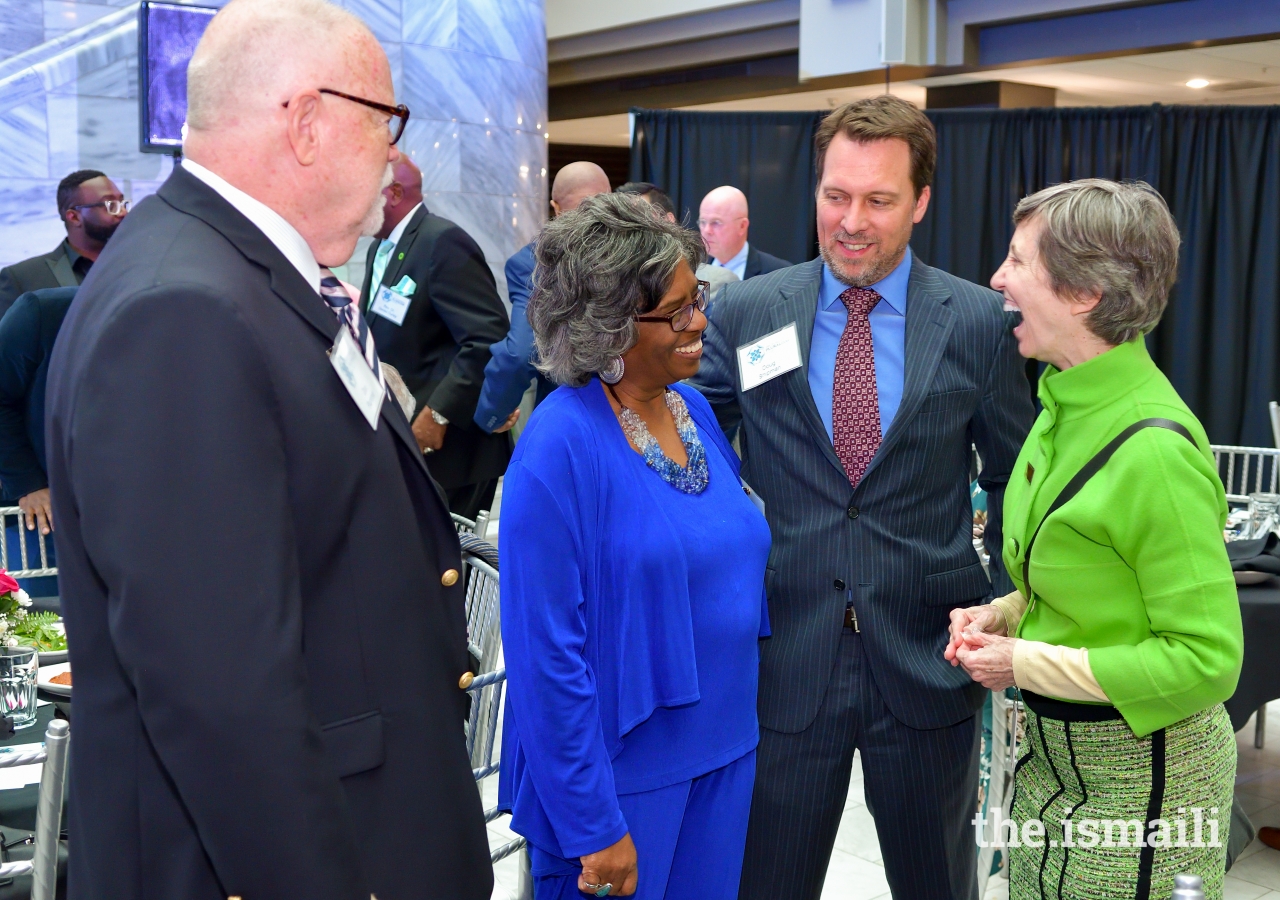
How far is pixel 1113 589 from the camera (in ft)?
5.02

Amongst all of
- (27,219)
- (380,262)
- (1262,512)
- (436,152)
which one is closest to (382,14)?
(436,152)

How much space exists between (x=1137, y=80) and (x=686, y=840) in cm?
921

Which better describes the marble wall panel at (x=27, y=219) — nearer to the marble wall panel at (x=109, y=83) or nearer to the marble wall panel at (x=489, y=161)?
the marble wall panel at (x=109, y=83)

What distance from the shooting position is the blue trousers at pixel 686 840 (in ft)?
5.52

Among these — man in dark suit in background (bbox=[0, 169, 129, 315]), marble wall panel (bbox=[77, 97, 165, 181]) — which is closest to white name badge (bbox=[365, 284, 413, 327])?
man in dark suit in background (bbox=[0, 169, 129, 315])

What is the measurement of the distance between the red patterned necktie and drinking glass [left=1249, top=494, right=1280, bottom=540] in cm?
238

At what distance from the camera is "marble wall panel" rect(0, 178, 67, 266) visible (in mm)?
5758

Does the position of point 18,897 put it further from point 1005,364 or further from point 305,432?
point 1005,364

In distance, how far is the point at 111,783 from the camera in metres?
1.05

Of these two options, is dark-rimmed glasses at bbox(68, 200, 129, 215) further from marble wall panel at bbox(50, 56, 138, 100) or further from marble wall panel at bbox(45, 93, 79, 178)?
marble wall panel at bbox(50, 56, 138, 100)

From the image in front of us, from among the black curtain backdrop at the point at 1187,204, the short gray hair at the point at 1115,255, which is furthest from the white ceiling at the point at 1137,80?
the short gray hair at the point at 1115,255

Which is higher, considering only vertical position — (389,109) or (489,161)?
(489,161)

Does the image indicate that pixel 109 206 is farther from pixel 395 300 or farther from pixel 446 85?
pixel 446 85

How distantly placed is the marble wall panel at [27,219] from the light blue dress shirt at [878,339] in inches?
196
